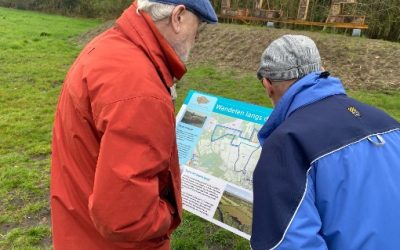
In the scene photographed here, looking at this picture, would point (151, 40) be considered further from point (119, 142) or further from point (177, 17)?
point (119, 142)

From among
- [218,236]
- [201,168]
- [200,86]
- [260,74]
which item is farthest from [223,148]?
[200,86]

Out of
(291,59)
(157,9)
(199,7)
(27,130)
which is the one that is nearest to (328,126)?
(291,59)

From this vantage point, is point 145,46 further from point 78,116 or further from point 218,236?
point 218,236

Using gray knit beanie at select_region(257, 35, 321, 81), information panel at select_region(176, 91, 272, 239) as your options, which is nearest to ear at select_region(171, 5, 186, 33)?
gray knit beanie at select_region(257, 35, 321, 81)

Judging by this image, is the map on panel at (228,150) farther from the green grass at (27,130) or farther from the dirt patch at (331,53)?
the dirt patch at (331,53)

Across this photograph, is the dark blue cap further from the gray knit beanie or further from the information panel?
the information panel

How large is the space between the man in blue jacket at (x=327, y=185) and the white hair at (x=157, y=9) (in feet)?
2.27

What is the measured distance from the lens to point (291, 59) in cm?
199

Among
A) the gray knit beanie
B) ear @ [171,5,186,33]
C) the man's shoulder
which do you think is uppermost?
ear @ [171,5,186,33]

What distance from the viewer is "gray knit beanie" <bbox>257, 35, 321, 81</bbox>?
6.54ft

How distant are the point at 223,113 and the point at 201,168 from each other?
488 millimetres

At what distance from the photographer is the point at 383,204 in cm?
170

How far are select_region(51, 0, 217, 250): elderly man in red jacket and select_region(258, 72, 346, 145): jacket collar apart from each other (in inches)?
19.1

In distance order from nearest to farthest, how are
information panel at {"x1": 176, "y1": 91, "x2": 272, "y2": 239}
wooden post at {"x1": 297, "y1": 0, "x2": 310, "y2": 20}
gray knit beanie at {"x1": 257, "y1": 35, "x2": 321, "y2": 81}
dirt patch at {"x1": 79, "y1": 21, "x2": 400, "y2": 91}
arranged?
gray knit beanie at {"x1": 257, "y1": 35, "x2": 321, "y2": 81} < information panel at {"x1": 176, "y1": 91, "x2": 272, "y2": 239} < dirt patch at {"x1": 79, "y1": 21, "x2": 400, "y2": 91} < wooden post at {"x1": 297, "y1": 0, "x2": 310, "y2": 20}
